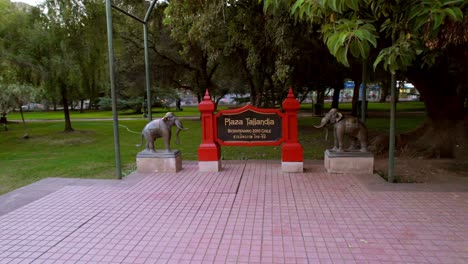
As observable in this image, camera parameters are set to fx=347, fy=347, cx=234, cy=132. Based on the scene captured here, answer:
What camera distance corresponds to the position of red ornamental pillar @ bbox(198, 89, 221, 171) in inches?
308

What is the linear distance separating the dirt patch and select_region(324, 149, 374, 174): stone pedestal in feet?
1.75

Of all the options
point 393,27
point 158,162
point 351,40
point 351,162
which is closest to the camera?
point 351,40

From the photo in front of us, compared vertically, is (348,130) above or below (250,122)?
below

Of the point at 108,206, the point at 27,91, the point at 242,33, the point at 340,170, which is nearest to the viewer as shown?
the point at 108,206

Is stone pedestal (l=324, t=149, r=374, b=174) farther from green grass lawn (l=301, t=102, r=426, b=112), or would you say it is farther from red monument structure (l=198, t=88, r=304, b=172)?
green grass lawn (l=301, t=102, r=426, b=112)

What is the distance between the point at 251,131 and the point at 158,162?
2220mm

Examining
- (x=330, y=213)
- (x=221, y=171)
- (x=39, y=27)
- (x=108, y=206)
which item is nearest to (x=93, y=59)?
(x=39, y=27)

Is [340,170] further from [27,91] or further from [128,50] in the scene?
[128,50]

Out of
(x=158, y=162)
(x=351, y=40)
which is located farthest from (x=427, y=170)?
(x=158, y=162)

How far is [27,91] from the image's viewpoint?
13.2 meters

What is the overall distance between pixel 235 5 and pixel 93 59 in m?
8.61

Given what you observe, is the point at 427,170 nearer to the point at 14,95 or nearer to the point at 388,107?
the point at 14,95

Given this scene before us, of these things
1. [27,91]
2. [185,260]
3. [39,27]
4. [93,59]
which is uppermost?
[39,27]

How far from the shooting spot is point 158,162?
25.7 ft
